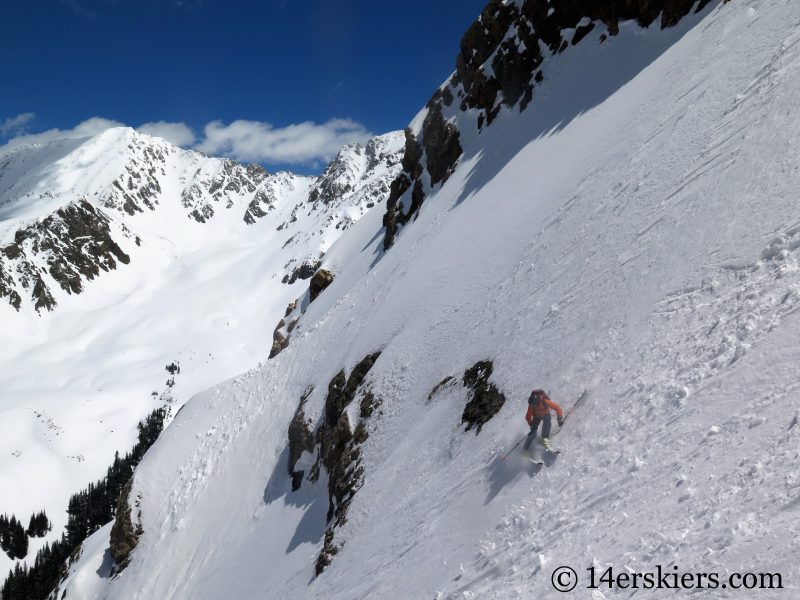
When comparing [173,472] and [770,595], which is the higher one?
[173,472]

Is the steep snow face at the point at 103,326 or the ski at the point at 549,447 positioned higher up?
the steep snow face at the point at 103,326

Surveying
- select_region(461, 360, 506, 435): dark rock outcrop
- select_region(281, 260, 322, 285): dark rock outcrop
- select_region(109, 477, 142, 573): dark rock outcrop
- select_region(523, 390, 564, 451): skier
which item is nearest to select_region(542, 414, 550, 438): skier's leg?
select_region(523, 390, 564, 451): skier

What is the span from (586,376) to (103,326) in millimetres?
145031

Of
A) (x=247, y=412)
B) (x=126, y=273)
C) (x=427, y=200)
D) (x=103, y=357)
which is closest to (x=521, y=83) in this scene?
(x=427, y=200)

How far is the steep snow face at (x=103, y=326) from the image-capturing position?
74.4 metres

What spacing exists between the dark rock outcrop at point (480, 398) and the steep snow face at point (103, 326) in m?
81.4

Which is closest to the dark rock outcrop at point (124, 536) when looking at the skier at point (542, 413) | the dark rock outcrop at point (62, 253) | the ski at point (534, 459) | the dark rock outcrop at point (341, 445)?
the dark rock outcrop at point (341, 445)

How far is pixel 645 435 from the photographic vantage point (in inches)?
306

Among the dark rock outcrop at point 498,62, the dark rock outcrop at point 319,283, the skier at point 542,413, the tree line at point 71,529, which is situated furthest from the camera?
the tree line at point 71,529

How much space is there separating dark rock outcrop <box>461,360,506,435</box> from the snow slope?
13.8 inches

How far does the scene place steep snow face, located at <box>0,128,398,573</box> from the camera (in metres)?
74.4

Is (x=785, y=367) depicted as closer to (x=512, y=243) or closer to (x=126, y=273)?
(x=512, y=243)

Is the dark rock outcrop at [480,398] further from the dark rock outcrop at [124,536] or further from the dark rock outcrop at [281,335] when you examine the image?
the dark rock outcrop at [281,335]

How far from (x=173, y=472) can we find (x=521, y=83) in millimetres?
38016
